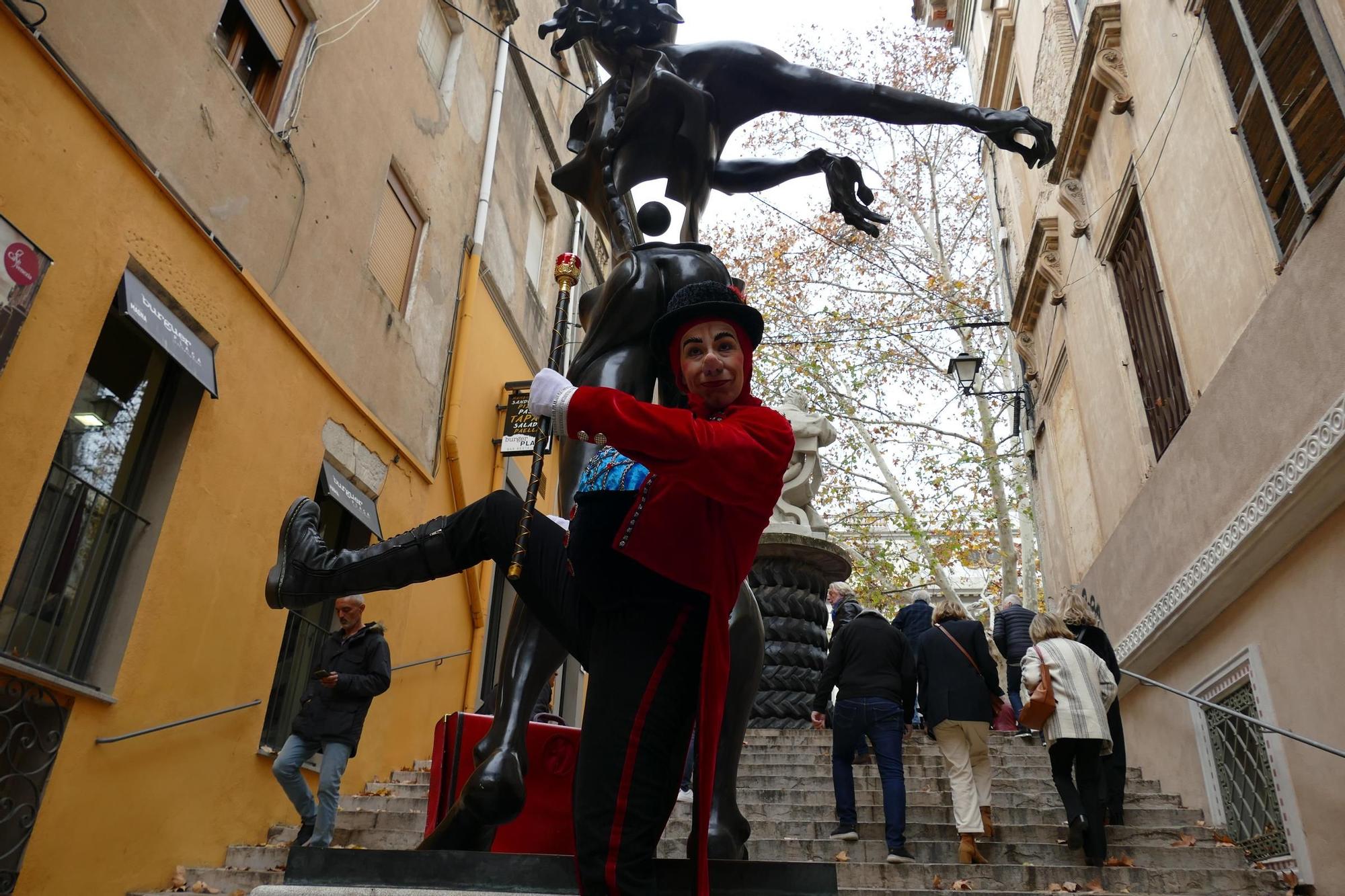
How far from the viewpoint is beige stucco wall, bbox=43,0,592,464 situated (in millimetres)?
7098

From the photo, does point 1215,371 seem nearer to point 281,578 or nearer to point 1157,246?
point 1157,246

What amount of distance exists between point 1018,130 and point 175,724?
621 cm

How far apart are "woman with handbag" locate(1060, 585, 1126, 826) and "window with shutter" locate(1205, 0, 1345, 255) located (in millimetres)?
2839

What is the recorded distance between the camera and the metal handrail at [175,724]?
20.8ft

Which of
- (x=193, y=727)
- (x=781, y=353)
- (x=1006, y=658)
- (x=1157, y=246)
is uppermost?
(x=781, y=353)

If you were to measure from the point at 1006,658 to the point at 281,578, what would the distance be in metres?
8.60

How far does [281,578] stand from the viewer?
2.58m

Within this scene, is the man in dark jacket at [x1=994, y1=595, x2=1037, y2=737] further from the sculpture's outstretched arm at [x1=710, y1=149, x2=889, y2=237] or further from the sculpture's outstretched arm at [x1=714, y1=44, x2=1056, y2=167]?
the sculpture's outstretched arm at [x1=714, y1=44, x2=1056, y2=167]

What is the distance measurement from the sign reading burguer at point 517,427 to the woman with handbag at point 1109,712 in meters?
7.06

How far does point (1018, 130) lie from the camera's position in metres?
3.71

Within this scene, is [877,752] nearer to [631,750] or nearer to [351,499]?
[631,750]

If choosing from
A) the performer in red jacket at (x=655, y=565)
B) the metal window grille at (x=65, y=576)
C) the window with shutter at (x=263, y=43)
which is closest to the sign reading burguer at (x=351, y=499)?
the metal window grille at (x=65, y=576)

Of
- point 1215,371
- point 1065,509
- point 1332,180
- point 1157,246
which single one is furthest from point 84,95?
point 1065,509

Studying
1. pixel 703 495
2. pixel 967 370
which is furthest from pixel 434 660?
pixel 967 370
